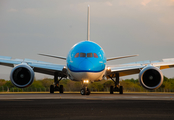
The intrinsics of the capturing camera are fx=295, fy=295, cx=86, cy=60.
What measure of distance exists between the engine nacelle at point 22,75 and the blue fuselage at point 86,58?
2888 millimetres

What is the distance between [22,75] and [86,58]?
5.17 metres

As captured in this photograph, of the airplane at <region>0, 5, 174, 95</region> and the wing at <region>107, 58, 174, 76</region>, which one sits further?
the wing at <region>107, 58, 174, 76</region>

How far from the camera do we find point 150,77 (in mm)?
19562

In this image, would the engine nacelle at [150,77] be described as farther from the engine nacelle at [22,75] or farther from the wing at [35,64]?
the engine nacelle at [22,75]

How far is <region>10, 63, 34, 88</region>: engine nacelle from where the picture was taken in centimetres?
2027

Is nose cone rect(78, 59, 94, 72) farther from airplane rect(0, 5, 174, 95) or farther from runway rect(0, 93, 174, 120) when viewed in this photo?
runway rect(0, 93, 174, 120)

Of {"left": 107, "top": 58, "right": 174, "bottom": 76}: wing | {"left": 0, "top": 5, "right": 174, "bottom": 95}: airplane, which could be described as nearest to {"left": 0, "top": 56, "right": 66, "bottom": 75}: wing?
{"left": 0, "top": 5, "right": 174, "bottom": 95}: airplane

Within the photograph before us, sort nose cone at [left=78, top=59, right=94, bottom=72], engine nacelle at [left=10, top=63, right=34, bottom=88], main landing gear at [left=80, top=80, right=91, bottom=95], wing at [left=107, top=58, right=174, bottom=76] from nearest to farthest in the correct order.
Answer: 1. nose cone at [left=78, top=59, right=94, bottom=72]
2. main landing gear at [left=80, top=80, right=91, bottom=95]
3. engine nacelle at [left=10, top=63, right=34, bottom=88]
4. wing at [left=107, top=58, right=174, bottom=76]

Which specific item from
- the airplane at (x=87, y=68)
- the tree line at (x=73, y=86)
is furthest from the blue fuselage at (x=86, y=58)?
the tree line at (x=73, y=86)

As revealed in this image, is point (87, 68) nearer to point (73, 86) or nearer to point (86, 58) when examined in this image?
point (86, 58)

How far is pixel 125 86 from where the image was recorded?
33.1m

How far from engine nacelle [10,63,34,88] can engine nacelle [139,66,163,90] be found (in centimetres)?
751

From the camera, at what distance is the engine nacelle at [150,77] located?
19.2m

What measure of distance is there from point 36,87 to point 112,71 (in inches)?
437
